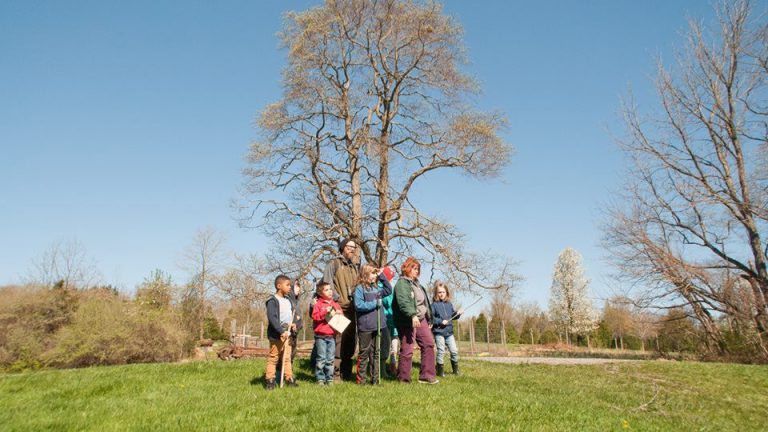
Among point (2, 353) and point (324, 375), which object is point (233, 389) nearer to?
point (324, 375)

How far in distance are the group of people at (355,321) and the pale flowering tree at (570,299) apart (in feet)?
150

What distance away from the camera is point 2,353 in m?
17.3

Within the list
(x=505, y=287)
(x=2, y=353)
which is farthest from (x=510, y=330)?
(x=2, y=353)

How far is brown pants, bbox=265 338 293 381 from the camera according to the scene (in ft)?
22.8

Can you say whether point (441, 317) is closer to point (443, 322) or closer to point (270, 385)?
point (443, 322)

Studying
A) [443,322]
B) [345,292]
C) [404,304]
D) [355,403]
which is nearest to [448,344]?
[443,322]

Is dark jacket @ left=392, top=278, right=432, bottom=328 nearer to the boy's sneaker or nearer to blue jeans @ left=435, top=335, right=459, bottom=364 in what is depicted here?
blue jeans @ left=435, top=335, right=459, bottom=364

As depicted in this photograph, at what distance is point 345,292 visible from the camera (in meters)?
7.95

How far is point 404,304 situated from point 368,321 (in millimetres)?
631

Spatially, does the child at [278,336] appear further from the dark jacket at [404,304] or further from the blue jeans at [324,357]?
the dark jacket at [404,304]

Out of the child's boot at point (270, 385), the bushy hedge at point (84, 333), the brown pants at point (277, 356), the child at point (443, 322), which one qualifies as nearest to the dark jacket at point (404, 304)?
the child at point (443, 322)

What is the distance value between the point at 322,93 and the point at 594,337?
41.2 m

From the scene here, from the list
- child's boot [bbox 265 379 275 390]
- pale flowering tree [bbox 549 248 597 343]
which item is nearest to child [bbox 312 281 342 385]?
child's boot [bbox 265 379 275 390]

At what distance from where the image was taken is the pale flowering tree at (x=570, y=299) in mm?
50500
